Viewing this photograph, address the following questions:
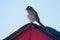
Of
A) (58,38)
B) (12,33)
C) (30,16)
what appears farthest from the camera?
(30,16)

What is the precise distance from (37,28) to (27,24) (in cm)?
26

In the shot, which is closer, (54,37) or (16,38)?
(54,37)

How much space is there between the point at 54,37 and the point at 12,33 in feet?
3.42

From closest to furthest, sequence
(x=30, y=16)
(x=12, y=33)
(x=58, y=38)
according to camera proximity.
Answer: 1. (x=58, y=38)
2. (x=12, y=33)
3. (x=30, y=16)

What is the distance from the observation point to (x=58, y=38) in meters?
6.40

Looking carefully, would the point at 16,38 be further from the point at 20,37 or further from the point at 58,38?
the point at 58,38

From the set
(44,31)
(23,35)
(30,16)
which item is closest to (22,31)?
(23,35)

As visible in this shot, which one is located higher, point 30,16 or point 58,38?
point 30,16

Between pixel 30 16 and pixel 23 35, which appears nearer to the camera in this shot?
pixel 23 35

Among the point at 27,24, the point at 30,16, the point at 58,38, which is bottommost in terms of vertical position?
the point at 58,38

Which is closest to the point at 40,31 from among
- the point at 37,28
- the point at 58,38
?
the point at 37,28

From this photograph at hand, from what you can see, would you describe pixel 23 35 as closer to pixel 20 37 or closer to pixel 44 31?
pixel 20 37

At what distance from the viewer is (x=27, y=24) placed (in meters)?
6.84

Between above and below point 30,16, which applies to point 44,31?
below
